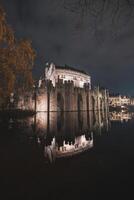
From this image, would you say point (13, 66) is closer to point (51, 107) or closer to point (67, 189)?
point (67, 189)

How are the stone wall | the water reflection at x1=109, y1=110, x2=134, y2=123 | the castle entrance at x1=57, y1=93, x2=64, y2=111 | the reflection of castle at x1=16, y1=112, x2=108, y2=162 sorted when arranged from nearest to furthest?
the reflection of castle at x1=16, y1=112, x2=108, y2=162
the water reflection at x1=109, y1=110, x2=134, y2=123
the stone wall
the castle entrance at x1=57, y1=93, x2=64, y2=111

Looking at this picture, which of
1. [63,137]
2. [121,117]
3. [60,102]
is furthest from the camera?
[60,102]

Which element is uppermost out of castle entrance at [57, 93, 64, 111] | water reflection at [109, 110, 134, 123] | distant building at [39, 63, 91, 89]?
distant building at [39, 63, 91, 89]

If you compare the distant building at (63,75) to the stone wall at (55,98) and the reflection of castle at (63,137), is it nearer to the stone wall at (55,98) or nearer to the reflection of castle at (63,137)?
the stone wall at (55,98)

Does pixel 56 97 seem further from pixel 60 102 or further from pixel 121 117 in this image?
pixel 121 117

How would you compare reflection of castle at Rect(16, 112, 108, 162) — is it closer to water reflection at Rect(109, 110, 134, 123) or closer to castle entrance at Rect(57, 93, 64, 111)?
water reflection at Rect(109, 110, 134, 123)

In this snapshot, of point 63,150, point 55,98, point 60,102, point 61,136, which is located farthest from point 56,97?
point 63,150

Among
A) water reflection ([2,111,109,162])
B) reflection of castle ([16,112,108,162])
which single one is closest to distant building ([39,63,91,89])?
water reflection ([2,111,109,162])

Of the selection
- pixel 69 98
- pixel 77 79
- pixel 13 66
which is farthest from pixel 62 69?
pixel 13 66

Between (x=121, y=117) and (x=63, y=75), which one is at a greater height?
(x=63, y=75)

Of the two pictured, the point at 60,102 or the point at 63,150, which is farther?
the point at 60,102

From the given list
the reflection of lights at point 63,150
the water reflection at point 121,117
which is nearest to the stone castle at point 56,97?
the water reflection at point 121,117

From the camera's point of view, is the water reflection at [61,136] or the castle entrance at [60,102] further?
the castle entrance at [60,102]

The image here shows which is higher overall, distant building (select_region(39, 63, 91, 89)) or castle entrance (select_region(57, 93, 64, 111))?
distant building (select_region(39, 63, 91, 89))
